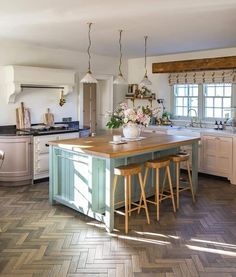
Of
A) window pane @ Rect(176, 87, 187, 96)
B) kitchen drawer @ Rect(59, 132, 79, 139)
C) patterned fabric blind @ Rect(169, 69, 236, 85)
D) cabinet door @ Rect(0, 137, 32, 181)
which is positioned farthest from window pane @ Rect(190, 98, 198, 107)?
cabinet door @ Rect(0, 137, 32, 181)

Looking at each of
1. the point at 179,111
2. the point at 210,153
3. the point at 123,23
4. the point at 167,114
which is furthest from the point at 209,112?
the point at 123,23

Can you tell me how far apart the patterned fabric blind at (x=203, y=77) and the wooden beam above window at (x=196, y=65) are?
299 millimetres

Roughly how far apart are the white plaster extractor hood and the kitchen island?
178cm

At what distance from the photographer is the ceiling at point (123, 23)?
3443 mm

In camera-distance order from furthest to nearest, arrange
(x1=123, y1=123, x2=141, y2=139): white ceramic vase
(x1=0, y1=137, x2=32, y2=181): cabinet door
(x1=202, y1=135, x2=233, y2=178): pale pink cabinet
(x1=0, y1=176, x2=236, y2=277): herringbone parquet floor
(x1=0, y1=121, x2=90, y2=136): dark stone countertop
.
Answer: (x1=202, y1=135, x2=233, y2=178): pale pink cabinet < (x1=0, y1=121, x2=90, y2=136): dark stone countertop < (x1=0, y1=137, x2=32, y2=181): cabinet door < (x1=123, y1=123, x2=141, y2=139): white ceramic vase < (x1=0, y1=176, x2=236, y2=277): herringbone parquet floor

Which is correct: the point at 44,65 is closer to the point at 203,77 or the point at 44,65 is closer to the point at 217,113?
the point at 203,77

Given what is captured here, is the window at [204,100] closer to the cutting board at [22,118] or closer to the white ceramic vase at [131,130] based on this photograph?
the white ceramic vase at [131,130]

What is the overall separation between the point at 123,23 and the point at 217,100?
322 cm

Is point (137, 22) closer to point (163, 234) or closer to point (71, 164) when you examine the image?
point (71, 164)

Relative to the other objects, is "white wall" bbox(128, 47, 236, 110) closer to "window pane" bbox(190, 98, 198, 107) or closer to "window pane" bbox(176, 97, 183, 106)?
"window pane" bbox(176, 97, 183, 106)

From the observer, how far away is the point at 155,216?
415 centimetres

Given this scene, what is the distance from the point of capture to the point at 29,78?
18.6ft

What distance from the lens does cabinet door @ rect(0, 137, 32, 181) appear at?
532cm

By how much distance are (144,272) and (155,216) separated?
1385 millimetres
